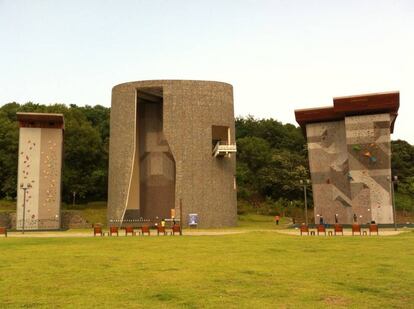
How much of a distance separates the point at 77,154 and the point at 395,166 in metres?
47.2

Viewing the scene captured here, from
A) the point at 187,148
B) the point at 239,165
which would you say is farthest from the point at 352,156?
the point at 239,165

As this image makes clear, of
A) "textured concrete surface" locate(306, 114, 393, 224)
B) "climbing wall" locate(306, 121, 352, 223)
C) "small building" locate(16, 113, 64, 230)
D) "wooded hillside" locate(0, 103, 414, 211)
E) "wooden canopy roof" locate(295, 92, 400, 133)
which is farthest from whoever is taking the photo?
"wooded hillside" locate(0, 103, 414, 211)

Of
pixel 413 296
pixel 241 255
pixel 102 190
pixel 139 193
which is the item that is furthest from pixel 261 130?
pixel 413 296

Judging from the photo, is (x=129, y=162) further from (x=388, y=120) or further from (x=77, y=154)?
(x=388, y=120)

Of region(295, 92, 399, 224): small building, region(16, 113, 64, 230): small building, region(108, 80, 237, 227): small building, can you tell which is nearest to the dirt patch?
region(295, 92, 399, 224): small building

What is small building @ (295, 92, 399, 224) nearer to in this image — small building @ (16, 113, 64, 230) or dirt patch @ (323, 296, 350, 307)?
small building @ (16, 113, 64, 230)

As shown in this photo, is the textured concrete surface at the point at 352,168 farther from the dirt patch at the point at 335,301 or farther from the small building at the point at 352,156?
the dirt patch at the point at 335,301

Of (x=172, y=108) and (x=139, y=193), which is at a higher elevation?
(x=172, y=108)

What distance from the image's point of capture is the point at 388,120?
43.5 meters

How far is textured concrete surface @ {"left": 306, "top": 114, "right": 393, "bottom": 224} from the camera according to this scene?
42.9m

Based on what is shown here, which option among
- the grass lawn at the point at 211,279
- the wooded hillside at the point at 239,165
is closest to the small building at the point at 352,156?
the wooded hillside at the point at 239,165

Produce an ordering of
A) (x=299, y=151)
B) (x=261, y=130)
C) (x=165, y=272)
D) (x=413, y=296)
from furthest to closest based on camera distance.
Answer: (x=261, y=130) < (x=299, y=151) < (x=165, y=272) < (x=413, y=296)

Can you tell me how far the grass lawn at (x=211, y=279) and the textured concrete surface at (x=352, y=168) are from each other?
28.0 metres

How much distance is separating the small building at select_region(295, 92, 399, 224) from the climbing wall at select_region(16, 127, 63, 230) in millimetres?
25106
